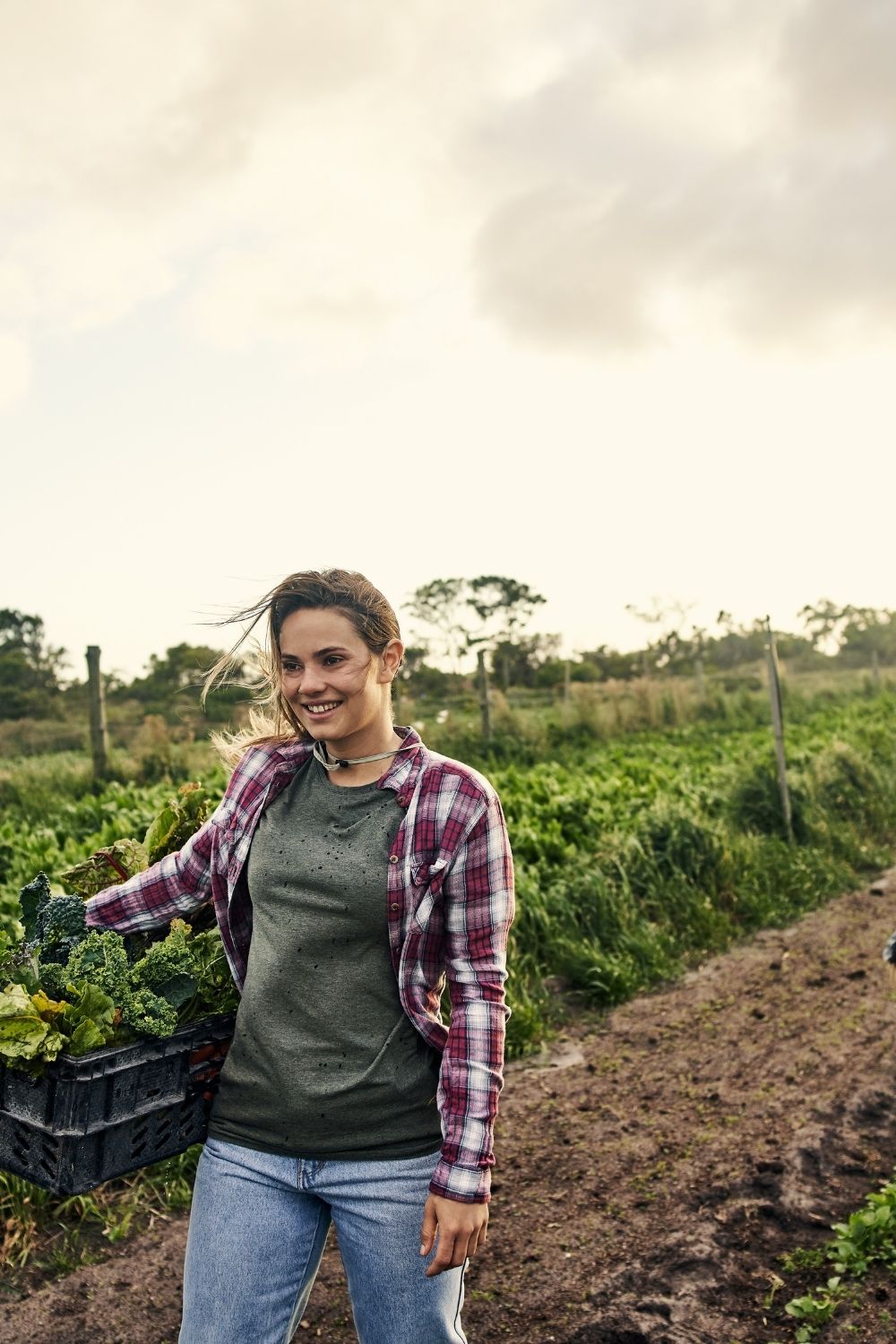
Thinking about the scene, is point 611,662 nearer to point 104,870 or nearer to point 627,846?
point 627,846

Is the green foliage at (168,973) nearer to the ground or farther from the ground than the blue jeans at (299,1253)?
farther from the ground

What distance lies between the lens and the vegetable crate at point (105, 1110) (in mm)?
2020

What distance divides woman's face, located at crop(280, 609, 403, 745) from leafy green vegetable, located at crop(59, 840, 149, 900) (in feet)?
2.22

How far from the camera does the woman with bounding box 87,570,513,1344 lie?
2053 mm

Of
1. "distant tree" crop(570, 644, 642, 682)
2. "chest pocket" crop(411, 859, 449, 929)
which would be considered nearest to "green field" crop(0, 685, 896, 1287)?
"chest pocket" crop(411, 859, 449, 929)

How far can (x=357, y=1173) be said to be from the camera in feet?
6.81

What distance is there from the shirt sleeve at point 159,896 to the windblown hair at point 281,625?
8.8 inches

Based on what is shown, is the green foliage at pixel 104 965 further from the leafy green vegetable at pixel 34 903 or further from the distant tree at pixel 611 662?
the distant tree at pixel 611 662

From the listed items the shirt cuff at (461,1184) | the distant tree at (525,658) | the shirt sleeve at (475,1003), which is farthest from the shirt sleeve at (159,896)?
the distant tree at (525,658)

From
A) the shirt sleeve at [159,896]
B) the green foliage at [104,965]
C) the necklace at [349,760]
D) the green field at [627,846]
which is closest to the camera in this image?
the green foliage at [104,965]

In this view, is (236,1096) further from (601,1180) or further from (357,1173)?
(601,1180)

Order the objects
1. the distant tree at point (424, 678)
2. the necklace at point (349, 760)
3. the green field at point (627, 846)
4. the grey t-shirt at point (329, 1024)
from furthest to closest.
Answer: the distant tree at point (424, 678), the green field at point (627, 846), the necklace at point (349, 760), the grey t-shirt at point (329, 1024)

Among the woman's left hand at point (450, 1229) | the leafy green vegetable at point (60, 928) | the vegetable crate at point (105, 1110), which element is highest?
the leafy green vegetable at point (60, 928)

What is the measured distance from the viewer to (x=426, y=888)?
7.00 ft
